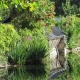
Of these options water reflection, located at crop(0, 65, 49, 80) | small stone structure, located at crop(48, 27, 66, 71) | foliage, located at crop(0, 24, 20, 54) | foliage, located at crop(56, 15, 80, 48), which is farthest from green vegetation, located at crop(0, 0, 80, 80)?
foliage, located at crop(56, 15, 80, 48)


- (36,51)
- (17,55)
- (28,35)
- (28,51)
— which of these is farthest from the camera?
(28,35)

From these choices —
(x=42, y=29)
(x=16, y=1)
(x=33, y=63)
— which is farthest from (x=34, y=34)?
(x=16, y=1)

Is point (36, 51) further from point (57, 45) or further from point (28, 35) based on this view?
point (57, 45)

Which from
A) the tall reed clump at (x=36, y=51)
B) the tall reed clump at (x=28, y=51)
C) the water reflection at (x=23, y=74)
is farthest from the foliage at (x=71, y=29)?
the water reflection at (x=23, y=74)

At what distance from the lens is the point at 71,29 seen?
37.5 m

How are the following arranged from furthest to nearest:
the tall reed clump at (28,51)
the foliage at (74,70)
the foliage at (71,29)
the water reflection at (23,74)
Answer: the foliage at (71,29) → the tall reed clump at (28,51) → the foliage at (74,70) → the water reflection at (23,74)

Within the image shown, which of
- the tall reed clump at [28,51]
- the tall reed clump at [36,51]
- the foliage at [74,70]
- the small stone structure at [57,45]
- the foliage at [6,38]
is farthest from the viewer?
the small stone structure at [57,45]

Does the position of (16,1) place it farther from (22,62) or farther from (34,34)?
(34,34)

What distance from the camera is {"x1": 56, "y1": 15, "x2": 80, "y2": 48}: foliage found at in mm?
37291

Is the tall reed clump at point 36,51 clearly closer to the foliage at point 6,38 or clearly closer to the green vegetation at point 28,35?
the green vegetation at point 28,35

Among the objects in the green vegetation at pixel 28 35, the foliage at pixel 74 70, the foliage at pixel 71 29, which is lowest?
the foliage at pixel 71 29

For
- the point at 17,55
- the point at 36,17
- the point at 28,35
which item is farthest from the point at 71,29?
the point at 17,55

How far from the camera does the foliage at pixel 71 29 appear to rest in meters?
37.3

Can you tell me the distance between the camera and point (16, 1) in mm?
5969
